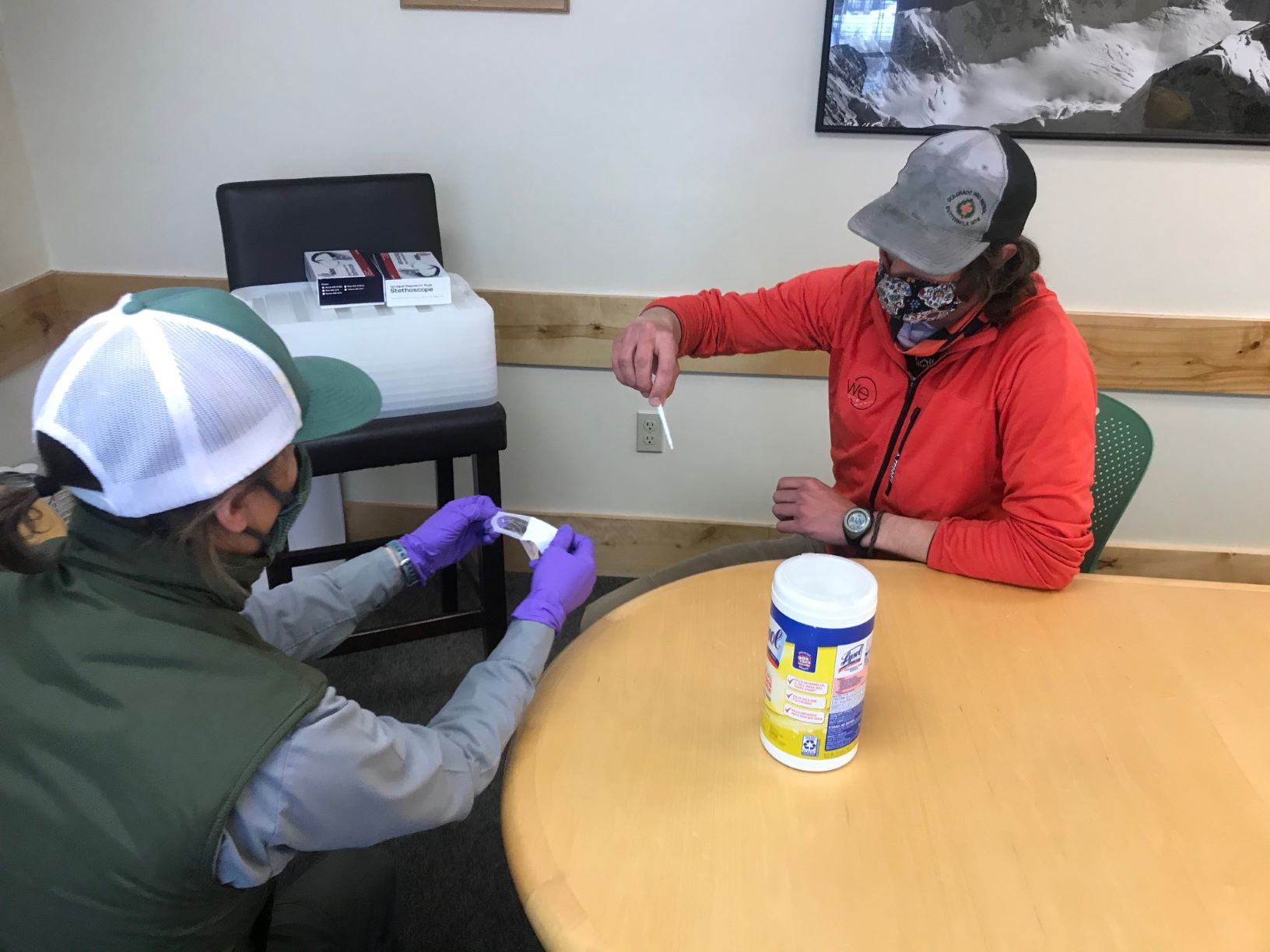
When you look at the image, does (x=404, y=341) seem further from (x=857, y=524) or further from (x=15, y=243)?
(x=15, y=243)

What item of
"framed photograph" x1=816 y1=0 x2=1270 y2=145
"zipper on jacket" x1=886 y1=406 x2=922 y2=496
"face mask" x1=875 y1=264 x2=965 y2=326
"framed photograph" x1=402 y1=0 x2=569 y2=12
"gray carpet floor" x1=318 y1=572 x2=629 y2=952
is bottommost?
"gray carpet floor" x1=318 y1=572 x2=629 y2=952

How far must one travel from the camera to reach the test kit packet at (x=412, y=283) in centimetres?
160

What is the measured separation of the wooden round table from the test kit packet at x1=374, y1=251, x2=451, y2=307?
2.78 ft

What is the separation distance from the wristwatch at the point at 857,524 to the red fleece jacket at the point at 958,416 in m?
0.11

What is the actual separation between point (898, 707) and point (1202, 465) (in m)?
1.65

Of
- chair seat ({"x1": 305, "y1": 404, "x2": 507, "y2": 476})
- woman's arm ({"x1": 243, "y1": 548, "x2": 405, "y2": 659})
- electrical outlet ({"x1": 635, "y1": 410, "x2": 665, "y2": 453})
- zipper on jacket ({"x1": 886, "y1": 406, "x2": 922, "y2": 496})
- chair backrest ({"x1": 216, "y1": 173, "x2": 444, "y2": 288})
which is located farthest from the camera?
electrical outlet ({"x1": 635, "y1": 410, "x2": 665, "y2": 453})

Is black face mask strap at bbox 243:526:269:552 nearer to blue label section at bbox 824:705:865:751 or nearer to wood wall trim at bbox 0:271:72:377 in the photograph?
blue label section at bbox 824:705:865:751

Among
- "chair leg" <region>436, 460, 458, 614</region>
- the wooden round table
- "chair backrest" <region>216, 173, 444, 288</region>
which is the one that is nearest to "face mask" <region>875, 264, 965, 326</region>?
the wooden round table

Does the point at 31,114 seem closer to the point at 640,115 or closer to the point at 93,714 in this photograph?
the point at 640,115

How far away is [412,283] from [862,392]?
0.81 m

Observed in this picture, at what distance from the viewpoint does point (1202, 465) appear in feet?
6.93

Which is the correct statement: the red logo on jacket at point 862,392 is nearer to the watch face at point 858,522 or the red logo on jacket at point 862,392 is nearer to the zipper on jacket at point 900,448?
the zipper on jacket at point 900,448

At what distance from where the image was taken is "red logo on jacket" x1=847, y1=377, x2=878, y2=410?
1304mm

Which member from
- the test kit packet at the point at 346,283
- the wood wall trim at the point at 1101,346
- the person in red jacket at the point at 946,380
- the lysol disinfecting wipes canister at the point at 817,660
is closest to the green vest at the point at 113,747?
the lysol disinfecting wipes canister at the point at 817,660
